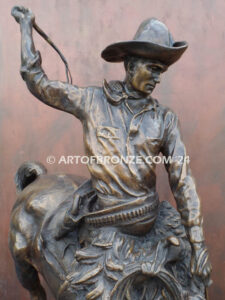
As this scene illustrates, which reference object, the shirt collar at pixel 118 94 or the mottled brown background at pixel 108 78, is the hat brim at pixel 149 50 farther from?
the mottled brown background at pixel 108 78

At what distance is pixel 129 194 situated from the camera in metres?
1.30

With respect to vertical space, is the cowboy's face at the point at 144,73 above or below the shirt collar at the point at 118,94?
above

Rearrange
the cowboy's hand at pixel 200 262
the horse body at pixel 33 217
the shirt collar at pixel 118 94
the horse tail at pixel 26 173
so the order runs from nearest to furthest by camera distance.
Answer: the cowboy's hand at pixel 200 262
the shirt collar at pixel 118 94
the horse body at pixel 33 217
the horse tail at pixel 26 173

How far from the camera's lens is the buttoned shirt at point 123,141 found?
4.26ft

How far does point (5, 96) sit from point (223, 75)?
108cm

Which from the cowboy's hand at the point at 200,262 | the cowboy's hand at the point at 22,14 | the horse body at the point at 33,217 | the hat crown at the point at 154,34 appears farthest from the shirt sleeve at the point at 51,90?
the cowboy's hand at the point at 200,262

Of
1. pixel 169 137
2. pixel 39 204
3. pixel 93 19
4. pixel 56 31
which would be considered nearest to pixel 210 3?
pixel 93 19

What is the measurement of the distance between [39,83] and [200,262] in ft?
2.18

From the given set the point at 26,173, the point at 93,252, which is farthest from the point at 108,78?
the point at 93,252

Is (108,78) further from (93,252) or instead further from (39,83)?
(93,252)

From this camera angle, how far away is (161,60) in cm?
131

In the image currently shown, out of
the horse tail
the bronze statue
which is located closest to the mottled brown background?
the horse tail

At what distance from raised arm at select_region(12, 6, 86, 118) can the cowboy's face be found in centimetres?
15

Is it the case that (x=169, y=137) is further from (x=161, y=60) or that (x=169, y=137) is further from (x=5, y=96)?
(x=5, y=96)
